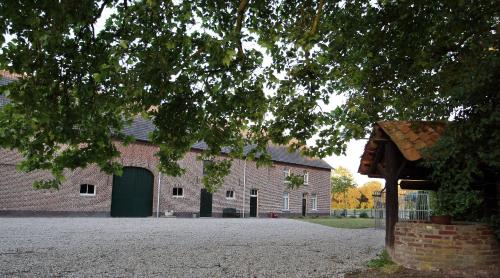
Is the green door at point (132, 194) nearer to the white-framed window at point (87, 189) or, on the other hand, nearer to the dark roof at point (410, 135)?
the white-framed window at point (87, 189)

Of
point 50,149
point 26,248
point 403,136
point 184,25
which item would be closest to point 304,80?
point 403,136

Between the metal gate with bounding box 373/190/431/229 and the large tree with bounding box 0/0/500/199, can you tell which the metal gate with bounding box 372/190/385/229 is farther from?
the large tree with bounding box 0/0/500/199

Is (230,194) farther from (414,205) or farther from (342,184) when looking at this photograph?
(342,184)

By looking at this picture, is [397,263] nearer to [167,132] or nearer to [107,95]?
[167,132]

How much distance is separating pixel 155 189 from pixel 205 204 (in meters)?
5.07

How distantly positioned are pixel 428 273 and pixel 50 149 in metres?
→ 7.20

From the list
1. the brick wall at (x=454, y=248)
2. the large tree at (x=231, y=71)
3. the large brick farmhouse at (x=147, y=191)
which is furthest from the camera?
the large brick farmhouse at (x=147, y=191)

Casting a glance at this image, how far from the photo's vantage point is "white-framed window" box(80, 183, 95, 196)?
28.1 metres

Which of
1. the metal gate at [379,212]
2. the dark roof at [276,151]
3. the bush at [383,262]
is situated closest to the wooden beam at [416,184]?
the bush at [383,262]

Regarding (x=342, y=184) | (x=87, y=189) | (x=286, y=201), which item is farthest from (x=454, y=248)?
(x=342, y=184)

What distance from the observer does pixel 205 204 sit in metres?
35.3

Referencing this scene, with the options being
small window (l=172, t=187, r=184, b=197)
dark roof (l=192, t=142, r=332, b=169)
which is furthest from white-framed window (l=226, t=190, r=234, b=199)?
dark roof (l=192, t=142, r=332, b=169)

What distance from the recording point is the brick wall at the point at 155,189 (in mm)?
25000

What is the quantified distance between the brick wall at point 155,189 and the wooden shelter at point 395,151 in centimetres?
1740
